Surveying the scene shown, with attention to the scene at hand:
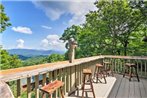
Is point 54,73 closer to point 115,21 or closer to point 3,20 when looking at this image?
point 115,21

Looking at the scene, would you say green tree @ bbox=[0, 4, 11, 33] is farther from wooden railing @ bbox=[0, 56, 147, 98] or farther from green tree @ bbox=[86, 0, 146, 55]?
wooden railing @ bbox=[0, 56, 147, 98]

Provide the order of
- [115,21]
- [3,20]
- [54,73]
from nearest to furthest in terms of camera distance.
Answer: [54,73]
[115,21]
[3,20]

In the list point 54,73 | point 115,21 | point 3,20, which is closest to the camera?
point 54,73

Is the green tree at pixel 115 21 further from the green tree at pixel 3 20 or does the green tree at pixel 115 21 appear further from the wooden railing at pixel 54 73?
the green tree at pixel 3 20

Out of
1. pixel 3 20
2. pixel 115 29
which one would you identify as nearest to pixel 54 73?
pixel 115 29

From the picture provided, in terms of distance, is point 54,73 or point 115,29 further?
point 115,29

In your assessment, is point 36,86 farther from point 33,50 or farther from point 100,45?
point 33,50

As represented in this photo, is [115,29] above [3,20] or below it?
below

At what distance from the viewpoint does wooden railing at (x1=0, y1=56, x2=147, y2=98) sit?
8.17ft

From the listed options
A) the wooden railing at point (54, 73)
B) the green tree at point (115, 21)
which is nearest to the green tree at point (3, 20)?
the green tree at point (115, 21)

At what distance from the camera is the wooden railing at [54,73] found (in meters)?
2.49

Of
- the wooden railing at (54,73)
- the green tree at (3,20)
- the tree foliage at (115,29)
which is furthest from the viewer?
the green tree at (3,20)

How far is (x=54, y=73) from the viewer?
3.81 meters

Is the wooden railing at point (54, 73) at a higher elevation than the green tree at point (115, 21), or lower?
lower
